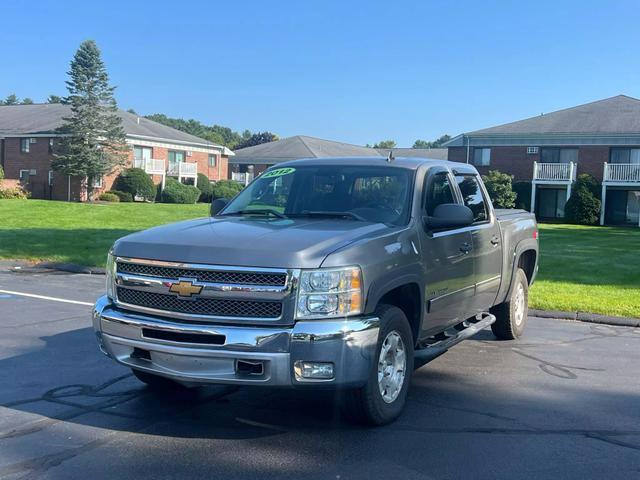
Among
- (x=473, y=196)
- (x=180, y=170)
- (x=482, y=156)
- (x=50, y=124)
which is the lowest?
(x=473, y=196)

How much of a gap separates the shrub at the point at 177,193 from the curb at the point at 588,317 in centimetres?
3791

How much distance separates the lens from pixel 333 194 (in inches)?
235

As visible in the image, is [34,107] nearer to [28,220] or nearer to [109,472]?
[28,220]

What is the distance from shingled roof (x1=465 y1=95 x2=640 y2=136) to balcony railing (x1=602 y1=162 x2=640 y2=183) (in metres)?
2.01

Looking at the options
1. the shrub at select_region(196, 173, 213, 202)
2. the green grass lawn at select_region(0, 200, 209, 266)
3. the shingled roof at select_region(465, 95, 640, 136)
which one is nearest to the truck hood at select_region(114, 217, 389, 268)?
the green grass lawn at select_region(0, 200, 209, 266)

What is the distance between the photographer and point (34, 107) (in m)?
52.1

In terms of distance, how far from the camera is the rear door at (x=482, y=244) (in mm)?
6574

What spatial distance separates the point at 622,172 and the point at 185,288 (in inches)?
1501

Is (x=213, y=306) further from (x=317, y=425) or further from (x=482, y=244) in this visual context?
(x=482, y=244)

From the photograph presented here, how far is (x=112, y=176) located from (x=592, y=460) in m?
44.2

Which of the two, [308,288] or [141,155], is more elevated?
[141,155]

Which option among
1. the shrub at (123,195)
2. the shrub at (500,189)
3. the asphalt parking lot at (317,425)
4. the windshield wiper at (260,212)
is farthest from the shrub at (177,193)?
the windshield wiper at (260,212)

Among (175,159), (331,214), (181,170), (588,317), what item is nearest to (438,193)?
(331,214)

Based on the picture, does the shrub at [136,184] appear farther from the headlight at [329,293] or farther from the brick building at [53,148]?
the headlight at [329,293]
